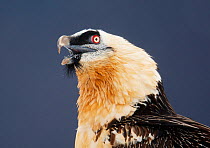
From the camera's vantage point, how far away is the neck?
1934 millimetres

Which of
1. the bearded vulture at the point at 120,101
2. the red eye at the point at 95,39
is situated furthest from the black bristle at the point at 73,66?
the red eye at the point at 95,39

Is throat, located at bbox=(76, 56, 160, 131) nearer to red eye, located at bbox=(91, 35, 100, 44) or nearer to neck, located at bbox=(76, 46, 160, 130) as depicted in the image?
neck, located at bbox=(76, 46, 160, 130)

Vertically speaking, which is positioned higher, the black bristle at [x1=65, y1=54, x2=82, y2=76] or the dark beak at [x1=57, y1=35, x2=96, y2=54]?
the dark beak at [x1=57, y1=35, x2=96, y2=54]

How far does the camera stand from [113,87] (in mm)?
1989

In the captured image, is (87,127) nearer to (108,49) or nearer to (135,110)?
(135,110)

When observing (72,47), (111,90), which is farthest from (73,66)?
(111,90)

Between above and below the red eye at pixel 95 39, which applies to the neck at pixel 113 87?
below

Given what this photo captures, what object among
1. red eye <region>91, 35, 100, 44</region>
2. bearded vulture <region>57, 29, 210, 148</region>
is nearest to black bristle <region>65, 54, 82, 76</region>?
bearded vulture <region>57, 29, 210, 148</region>

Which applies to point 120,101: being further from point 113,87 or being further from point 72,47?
point 72,47

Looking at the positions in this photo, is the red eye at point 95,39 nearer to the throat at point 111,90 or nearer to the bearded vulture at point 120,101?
the bearded vulture at point 120,101

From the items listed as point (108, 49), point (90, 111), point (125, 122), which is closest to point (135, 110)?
Answer: point (125, 122)

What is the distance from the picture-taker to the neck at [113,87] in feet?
6.34

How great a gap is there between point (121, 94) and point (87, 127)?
23 centimetres

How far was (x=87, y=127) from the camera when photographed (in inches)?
76.4
